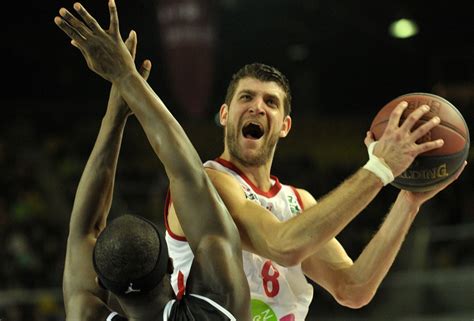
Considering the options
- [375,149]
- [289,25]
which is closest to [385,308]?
[375,149]

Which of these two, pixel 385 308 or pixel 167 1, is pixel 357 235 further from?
pixel 167 1

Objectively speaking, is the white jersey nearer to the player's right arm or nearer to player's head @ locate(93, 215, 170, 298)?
the player's right arm

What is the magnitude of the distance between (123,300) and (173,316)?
8.0 inches

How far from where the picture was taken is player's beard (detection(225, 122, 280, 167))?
4680 millimetres

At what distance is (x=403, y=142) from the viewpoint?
3.64 m

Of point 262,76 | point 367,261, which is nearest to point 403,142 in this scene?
point 367,261

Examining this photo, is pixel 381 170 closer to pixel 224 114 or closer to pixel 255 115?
pixel 255 115

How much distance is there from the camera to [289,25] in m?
17.6

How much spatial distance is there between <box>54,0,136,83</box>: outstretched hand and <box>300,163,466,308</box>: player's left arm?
66.5 inches

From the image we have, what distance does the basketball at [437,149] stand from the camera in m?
3.80

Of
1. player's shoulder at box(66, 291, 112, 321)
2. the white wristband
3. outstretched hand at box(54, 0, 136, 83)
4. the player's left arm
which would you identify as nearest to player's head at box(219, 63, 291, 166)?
the player's left arm

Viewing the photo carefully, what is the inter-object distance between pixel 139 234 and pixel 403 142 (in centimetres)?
134

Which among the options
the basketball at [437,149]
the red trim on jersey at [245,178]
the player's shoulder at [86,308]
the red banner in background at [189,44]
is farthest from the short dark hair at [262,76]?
the red banner in background at [189,44]

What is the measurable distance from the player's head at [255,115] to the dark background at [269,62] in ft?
25.5
